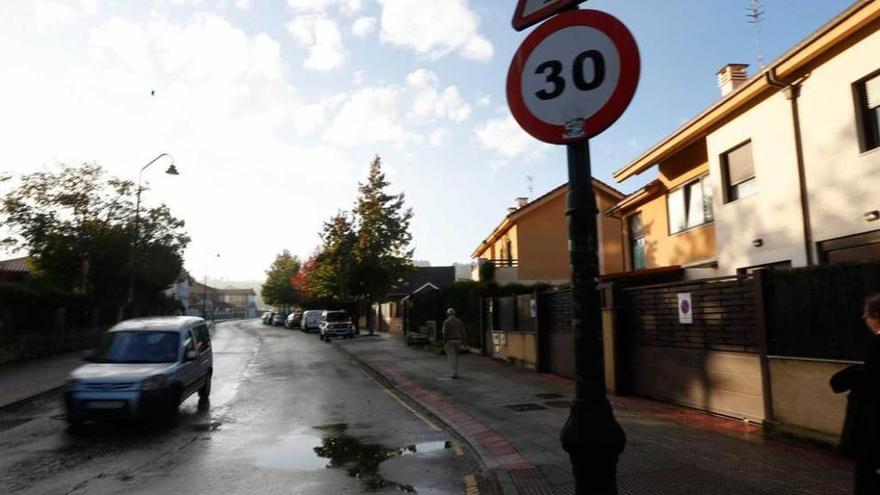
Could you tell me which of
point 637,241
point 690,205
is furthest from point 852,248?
point 637,241

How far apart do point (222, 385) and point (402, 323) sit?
2449cm

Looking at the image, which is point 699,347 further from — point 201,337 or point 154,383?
point 201,337

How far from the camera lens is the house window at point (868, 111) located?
9.83 m

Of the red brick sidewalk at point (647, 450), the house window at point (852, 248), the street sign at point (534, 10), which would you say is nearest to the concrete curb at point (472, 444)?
the red brick sidewalk at point (647, 450)

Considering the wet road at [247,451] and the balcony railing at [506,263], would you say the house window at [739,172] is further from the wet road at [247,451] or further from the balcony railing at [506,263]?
the balcony railing at [506,263]

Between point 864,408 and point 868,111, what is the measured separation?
8.63 m

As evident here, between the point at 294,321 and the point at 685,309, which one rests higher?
the point at 685,309

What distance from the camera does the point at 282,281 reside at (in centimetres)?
8388

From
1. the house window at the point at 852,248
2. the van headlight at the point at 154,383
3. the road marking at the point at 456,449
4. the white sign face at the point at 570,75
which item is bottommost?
the road marking at the point at 456,449

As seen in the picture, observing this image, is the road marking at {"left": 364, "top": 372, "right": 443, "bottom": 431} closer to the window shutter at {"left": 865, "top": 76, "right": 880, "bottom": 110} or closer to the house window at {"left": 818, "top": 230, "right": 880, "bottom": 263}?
the house window at {"left": 818, "top": 230, "right": 880, "bottom": 263}

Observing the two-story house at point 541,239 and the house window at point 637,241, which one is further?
the two-story house at point 541,239

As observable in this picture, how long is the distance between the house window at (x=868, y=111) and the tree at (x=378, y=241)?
31363 millimetres

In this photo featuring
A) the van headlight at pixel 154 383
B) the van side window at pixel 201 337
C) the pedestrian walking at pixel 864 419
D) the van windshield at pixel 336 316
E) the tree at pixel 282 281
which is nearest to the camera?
the pedestrian walking at pixel 864 419

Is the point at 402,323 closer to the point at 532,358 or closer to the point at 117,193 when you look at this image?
the point at 117,193
